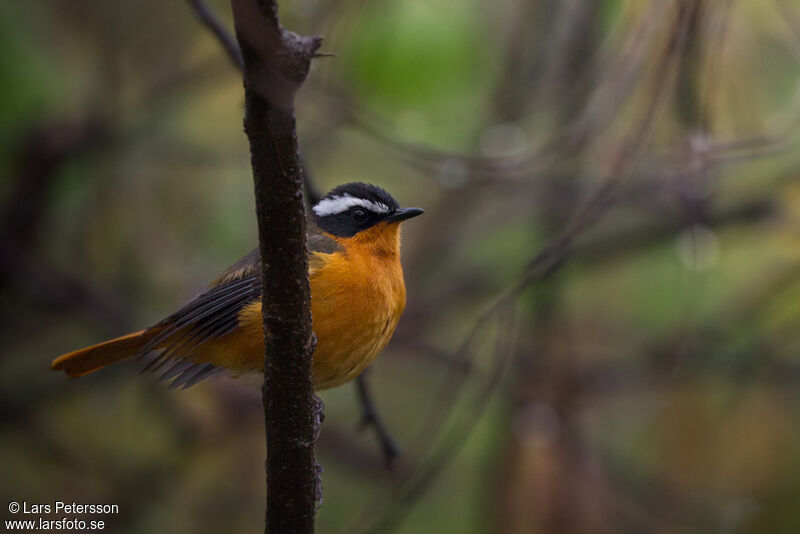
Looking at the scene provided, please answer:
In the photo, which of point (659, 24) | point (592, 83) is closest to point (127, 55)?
point (592, 83)

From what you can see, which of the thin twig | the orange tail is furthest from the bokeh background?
the orange tail

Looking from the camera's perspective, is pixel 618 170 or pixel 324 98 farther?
pixel 324 98

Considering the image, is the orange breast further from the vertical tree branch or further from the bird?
the vertical tree branch

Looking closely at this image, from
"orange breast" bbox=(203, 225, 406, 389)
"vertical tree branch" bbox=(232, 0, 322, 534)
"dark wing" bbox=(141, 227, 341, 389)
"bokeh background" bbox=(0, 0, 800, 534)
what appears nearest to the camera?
"vertical tree branch" bbox=(232, 0, 322, 534)

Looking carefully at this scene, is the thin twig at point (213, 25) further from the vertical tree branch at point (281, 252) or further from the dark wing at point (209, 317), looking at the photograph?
the vertical tree branch at point (281, 252)

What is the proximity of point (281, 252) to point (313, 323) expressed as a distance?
1.20m

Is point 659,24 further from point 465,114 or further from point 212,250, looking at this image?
point 212,250

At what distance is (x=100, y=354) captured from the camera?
156 inches

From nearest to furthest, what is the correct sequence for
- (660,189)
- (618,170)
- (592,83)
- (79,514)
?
1. (618,170)
2. (592,83)
3. (79,514)
4. (660,189)

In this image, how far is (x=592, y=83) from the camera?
4852mm

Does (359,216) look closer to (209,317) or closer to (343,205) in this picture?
(343,205)

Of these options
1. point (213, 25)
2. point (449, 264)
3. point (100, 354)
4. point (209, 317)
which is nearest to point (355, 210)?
point (209, 317)

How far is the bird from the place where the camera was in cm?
364

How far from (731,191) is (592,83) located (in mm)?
2150
